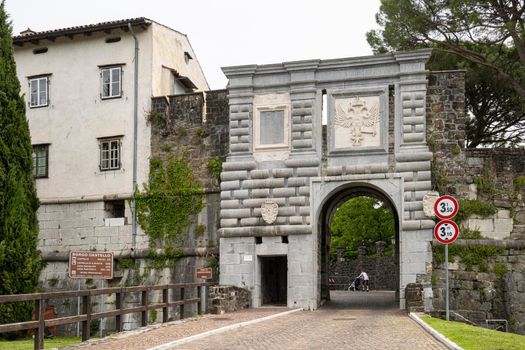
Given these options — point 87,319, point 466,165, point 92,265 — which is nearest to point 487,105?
point 466,165

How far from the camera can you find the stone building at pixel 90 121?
2781 centimetres

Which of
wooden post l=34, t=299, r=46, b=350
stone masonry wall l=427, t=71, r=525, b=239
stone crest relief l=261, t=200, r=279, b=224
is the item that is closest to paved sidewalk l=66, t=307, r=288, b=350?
wooden post l=34, t=299, r=46, b=350

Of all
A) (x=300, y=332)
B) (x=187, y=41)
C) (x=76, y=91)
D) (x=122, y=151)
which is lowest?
(x=300, y=332)

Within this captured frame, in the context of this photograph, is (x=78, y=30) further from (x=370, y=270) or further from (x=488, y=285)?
(x=370, y=270)

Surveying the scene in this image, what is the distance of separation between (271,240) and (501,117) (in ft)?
40.9

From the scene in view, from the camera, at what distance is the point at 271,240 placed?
2458cm

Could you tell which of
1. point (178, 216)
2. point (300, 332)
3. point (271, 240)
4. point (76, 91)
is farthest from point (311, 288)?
point (76, 91)

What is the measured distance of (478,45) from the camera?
92.3ft

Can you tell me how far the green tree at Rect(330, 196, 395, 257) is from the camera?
51.5 metres

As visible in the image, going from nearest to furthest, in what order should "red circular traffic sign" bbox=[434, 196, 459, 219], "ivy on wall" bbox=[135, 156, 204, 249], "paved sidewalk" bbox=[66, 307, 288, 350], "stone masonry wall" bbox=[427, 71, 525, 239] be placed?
1. "paved sidewalk" bbox=[66, 307, 288, 350]
2. "red circular traffic sign" bbox=[434, 196, 459, 219]
3. "stone masonry wall" bbox=[427, 71, 525, 239]
4. "ivy on wall" bbox=[135, 156, 204, 249]

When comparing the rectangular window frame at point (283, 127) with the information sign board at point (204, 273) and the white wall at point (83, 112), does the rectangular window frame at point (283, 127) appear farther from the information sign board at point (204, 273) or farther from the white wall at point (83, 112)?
the white wall at point (83, 112)

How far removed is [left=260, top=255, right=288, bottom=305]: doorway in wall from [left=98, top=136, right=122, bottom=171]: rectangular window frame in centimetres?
652

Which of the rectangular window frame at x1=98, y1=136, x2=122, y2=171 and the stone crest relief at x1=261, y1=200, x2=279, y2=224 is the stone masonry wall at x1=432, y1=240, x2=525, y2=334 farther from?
the rectangular window frame at x1=98, y1=136, x2=122, y2=171

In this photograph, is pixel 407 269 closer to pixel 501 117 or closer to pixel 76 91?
pixel 501 117
